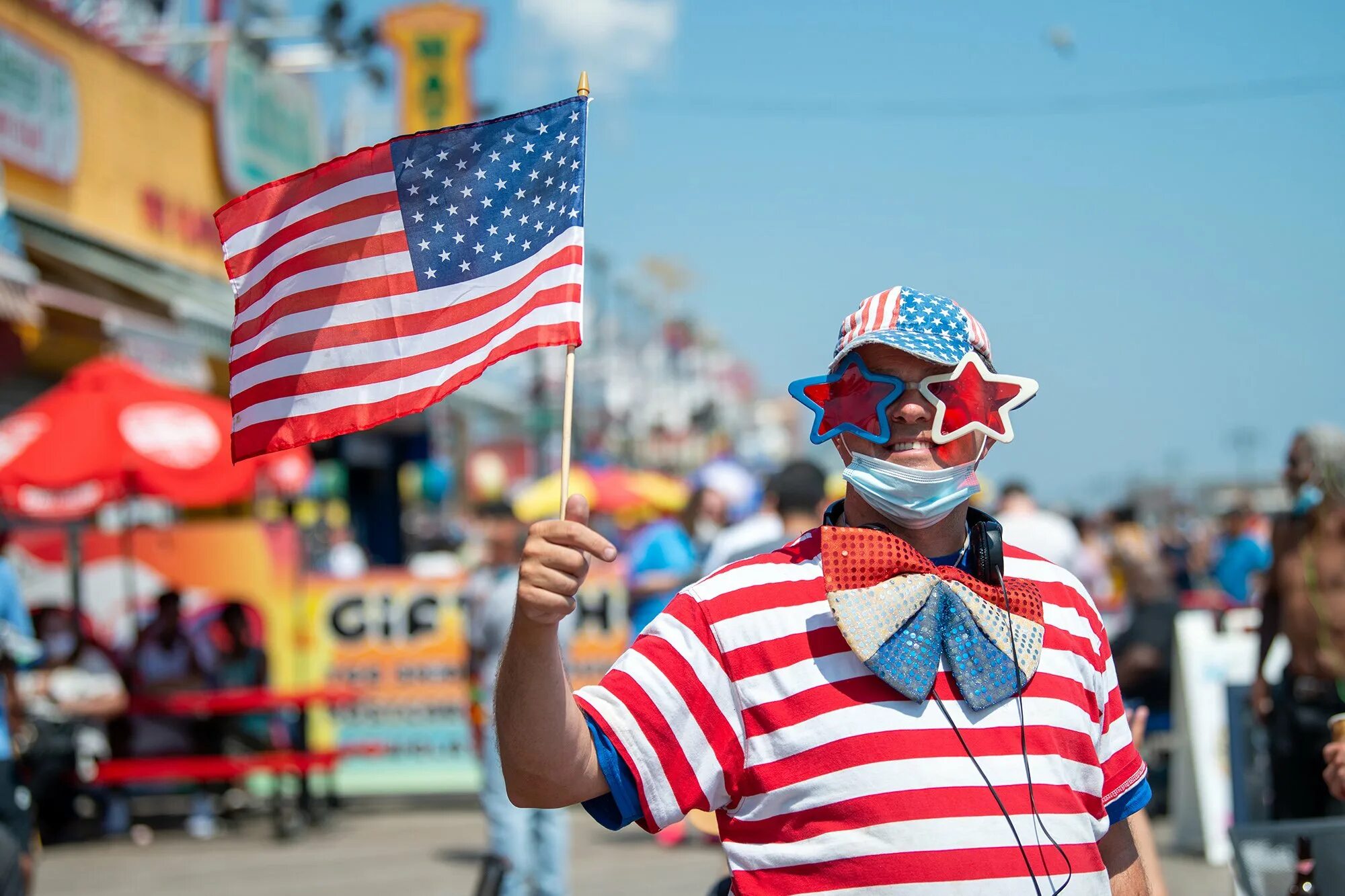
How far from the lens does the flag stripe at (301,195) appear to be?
2.83 metres

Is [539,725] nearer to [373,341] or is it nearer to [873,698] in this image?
[873,698]

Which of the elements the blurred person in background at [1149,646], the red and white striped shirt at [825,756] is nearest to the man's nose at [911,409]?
the red and white striped shirt at [825,756]

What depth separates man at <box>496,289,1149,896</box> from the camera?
215 centimetres

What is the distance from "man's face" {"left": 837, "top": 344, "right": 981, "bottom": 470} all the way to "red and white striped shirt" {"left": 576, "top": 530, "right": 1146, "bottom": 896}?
0.27 m

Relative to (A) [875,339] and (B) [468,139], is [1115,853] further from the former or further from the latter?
Answer: (B) [468,139]

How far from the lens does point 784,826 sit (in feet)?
7.33

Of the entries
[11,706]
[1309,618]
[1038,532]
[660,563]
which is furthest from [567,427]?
[1038,532]

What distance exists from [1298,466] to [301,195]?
4.26m

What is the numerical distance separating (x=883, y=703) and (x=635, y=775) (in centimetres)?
41

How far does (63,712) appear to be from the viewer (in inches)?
358

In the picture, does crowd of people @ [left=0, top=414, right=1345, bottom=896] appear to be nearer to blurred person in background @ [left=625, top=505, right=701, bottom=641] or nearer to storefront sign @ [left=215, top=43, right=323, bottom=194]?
blurred person in background @ [left=625, top=505, right=701, bottom=641]

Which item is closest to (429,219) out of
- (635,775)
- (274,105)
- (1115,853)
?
(635,775)

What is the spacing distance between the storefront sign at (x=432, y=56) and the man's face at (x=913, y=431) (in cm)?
1587

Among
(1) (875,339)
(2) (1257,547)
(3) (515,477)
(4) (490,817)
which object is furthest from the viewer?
(3) (515,477)
